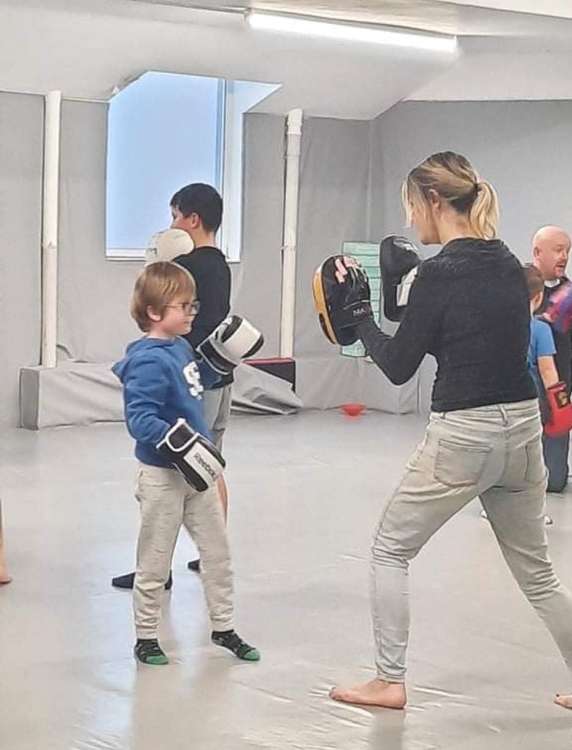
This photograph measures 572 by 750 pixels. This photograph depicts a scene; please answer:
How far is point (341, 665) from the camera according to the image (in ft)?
12.4

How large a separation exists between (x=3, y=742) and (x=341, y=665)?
105 centimetres

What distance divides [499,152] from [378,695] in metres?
6.12

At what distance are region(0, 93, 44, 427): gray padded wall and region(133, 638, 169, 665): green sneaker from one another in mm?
4633

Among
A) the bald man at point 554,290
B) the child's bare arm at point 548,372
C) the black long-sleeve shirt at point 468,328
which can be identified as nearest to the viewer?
the black long-sleeve shirt at point 468,328

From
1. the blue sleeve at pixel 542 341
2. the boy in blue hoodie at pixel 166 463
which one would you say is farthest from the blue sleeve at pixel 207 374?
the blue sleeve at pixel 542 341

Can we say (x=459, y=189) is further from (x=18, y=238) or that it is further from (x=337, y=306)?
(x=18, y=238)

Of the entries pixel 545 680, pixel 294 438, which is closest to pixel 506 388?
pixel 545 680

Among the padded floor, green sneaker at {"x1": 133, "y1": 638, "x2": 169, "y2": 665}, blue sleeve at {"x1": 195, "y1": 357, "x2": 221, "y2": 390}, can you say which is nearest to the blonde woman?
the padded floor

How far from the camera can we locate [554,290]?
5.99 m

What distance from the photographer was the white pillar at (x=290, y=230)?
9.17 meters

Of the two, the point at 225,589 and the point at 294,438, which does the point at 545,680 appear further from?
the point at 294,438

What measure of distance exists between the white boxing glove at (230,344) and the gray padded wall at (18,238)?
4.18 m

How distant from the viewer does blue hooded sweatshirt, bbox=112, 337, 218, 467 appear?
360 centimetres

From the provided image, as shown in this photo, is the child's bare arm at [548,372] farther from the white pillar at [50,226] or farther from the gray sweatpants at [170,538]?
the white pillar at [50,226]
